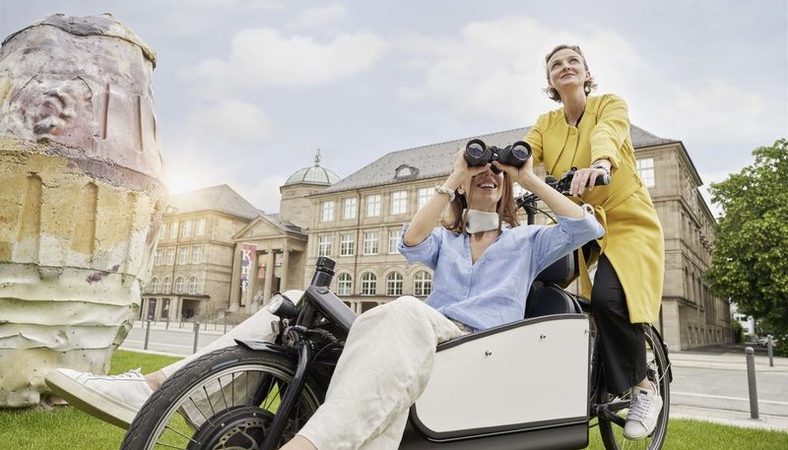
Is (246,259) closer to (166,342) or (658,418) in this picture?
(166,342)

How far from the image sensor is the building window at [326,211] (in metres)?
47.9

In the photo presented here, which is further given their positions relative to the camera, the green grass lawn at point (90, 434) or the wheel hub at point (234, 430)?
the green grass lawn at point (90, 434)

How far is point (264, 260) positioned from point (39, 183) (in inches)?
2007

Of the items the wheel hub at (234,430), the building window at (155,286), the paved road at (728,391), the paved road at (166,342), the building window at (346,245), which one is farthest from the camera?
the building window at (155,286)

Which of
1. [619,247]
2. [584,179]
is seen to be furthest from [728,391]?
[584,179]

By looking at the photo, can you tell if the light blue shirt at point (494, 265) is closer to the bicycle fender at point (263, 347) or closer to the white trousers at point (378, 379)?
the white trousers at point (378, 379)

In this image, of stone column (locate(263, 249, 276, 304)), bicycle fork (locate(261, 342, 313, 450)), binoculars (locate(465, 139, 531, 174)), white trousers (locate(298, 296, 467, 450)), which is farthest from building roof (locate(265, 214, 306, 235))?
white trousers (locate(298, 296, 467, 450))

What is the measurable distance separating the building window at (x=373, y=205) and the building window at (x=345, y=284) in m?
5.58

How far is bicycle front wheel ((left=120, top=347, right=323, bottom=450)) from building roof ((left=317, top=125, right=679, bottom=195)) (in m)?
38.8

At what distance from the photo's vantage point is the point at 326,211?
48375 millimetres

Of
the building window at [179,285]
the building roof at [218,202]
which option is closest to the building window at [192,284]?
the building window at [179,285]

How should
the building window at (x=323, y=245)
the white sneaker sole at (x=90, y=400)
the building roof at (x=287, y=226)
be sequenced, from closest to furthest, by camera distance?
the white sneaker sole at (x=90, y=400)
the building window at (x=323, y=245)
the building roof at (x=287, y=226)

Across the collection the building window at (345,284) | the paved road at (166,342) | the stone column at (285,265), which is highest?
the stone column at (285,265)

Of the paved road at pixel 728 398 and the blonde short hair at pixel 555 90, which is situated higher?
the blonde short hair at pixel 555 90
